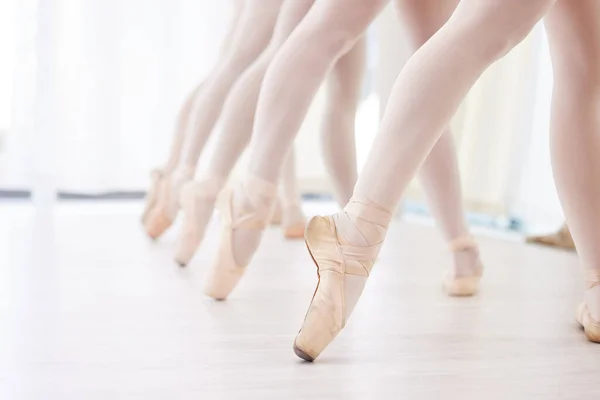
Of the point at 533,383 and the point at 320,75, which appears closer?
the point at 533,383

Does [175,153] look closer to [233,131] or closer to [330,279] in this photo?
[233,131]

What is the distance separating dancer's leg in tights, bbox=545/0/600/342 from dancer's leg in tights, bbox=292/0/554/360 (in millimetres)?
260

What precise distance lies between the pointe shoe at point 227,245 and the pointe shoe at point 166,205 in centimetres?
71

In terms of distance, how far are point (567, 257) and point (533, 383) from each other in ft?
5.14

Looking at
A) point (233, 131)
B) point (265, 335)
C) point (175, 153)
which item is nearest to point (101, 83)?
point (175, 153)

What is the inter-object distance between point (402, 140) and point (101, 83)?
2.77 meters

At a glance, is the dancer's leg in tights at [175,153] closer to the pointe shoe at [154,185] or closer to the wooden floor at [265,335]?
the pointe shoe at [154,185]

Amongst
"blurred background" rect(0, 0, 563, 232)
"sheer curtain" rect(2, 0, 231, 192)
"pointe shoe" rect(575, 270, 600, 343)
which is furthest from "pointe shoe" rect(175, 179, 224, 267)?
"sheer curtain" rect(2, 0, 231, 192)

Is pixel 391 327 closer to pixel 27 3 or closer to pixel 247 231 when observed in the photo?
pixel 247 231

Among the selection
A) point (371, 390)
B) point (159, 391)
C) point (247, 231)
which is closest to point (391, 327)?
point (247, 231)

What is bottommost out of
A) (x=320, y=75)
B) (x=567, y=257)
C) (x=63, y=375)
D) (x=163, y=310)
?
(x=567, y=257)

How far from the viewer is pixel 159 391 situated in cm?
92

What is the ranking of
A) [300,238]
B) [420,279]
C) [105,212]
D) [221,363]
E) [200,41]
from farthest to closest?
[200,41] → [105,212] → [300,238] → [420,279] → [221,363]

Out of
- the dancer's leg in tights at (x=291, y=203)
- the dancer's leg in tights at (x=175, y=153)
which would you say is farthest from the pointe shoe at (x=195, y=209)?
the dancer's leg in tights at (x=291, y=203)
